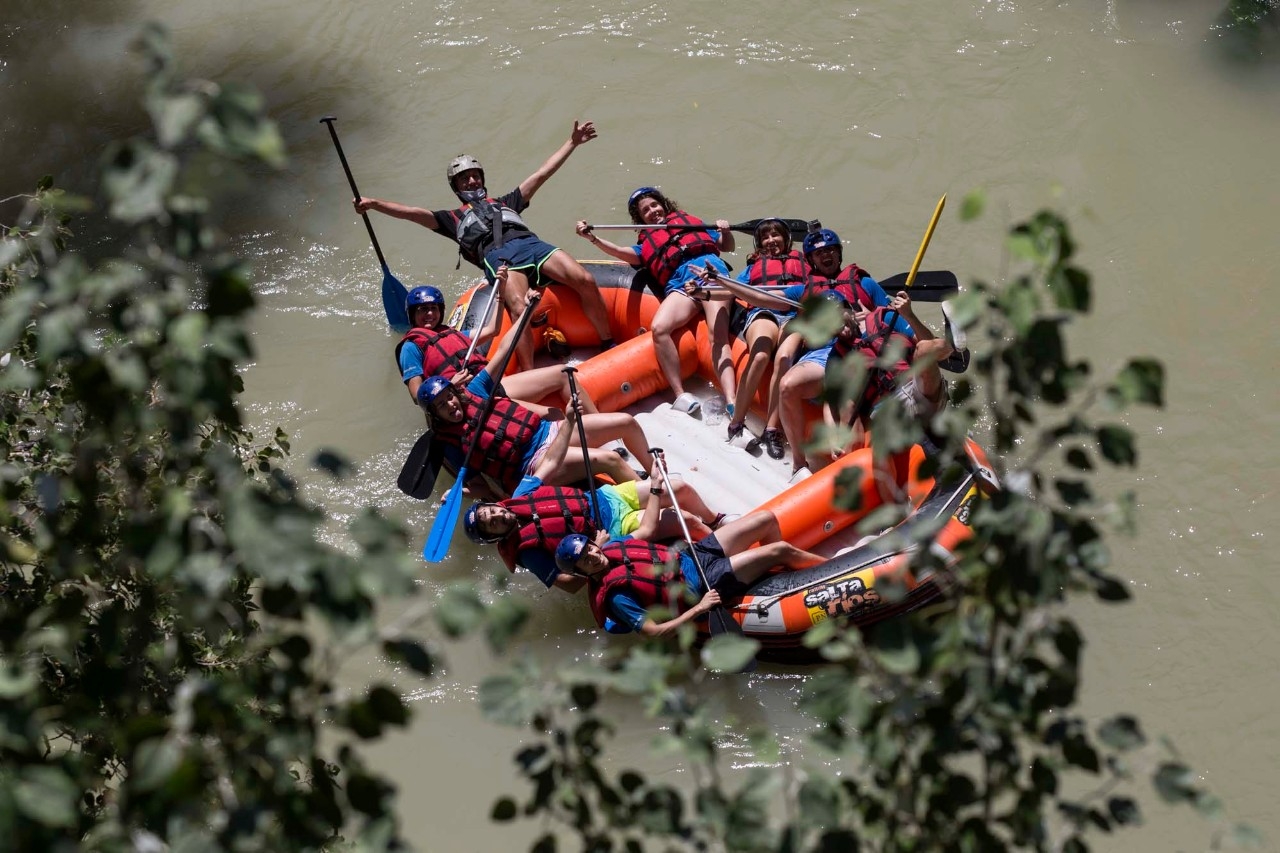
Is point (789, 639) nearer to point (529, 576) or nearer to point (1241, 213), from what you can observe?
point (529, 576)

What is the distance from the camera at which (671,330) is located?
5980 millimetres

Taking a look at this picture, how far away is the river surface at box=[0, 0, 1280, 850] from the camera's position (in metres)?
5.25

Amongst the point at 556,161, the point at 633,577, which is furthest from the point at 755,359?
the point at 556,161

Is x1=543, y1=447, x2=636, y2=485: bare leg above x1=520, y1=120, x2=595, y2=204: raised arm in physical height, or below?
below

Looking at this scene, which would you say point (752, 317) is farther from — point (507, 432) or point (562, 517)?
point (562, 517)

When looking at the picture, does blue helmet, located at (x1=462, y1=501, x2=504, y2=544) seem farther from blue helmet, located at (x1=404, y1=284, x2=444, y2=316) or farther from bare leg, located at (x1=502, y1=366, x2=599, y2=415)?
blue helmet, located at (x1=404, y1=284, x2=444, y2=316)

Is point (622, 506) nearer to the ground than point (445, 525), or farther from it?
farther from it

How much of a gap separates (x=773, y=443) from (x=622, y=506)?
2.67 feet

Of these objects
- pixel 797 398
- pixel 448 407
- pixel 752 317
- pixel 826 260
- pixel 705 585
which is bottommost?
pixel 705 585

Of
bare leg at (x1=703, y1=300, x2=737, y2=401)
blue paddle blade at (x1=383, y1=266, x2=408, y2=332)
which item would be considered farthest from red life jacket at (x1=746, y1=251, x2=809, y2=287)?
blue paddle blade at (x1=383, y1=266, x2=408, y2=332)

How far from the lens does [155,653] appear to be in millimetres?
2357

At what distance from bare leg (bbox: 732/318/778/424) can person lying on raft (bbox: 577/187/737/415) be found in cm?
15

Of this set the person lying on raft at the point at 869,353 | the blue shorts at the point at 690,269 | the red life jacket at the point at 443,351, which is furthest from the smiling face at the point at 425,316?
the person lying on raft at the point at 869,353

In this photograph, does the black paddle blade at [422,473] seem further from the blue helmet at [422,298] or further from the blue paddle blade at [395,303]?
the blue paddle blade at [395,303]
